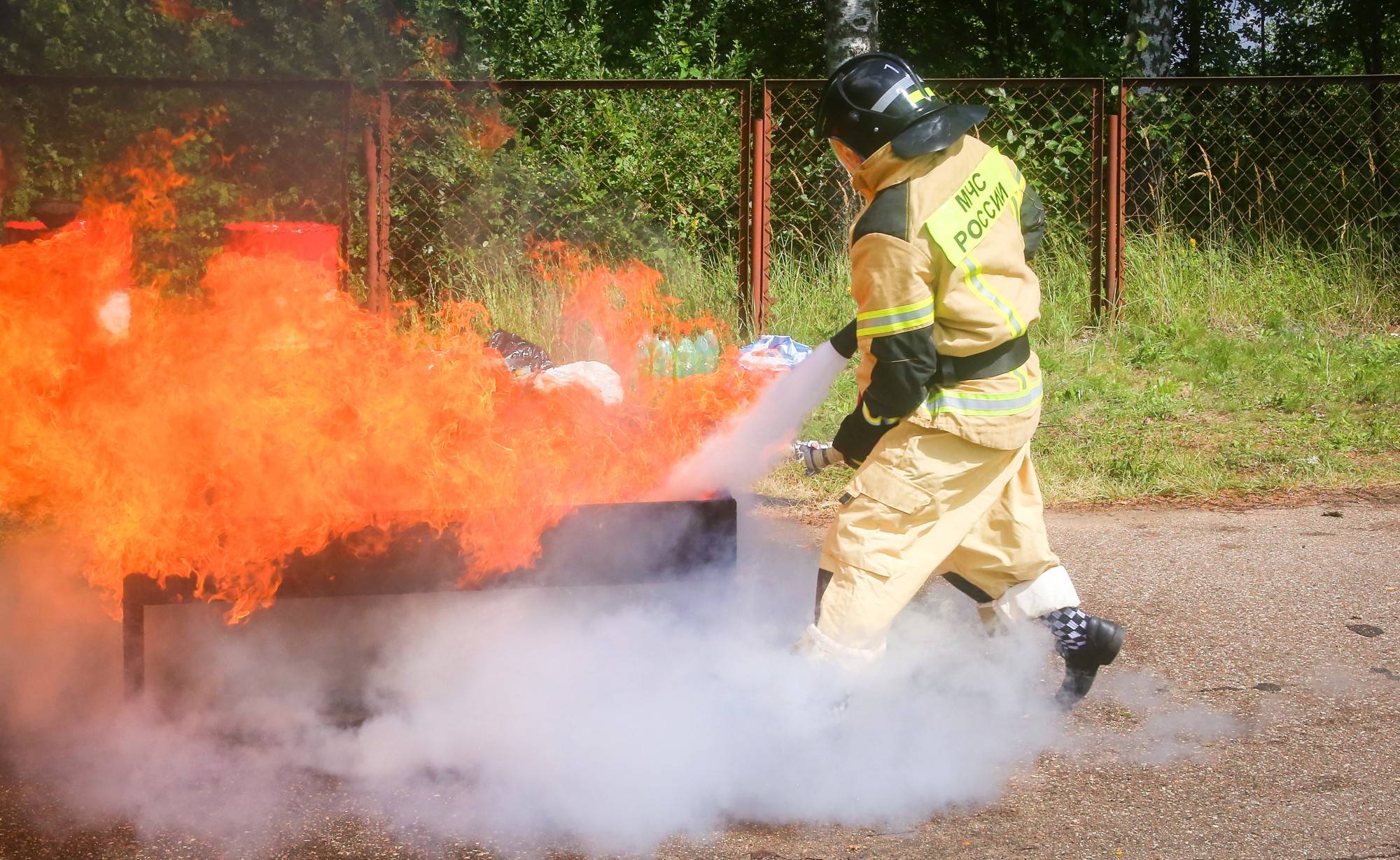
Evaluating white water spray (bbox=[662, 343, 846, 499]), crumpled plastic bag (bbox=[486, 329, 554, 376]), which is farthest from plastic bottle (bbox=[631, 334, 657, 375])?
white water spray (bbox=[662, 343, 846, 499])

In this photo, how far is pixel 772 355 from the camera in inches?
237

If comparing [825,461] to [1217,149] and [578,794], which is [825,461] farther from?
[1217,149]

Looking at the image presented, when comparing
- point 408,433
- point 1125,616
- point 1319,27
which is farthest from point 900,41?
point 408,433

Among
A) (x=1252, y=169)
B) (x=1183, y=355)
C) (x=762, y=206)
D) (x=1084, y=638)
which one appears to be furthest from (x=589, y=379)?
(x=1252, y=169)

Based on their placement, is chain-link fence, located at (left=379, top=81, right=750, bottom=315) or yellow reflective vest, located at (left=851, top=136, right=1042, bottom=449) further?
chain-link fence, located at (left=379, top=81, right=750, bottom=315)

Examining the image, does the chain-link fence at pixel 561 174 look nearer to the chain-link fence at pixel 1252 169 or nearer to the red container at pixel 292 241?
the red container at pixel 292 241

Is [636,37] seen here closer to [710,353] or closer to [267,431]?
[710,353]

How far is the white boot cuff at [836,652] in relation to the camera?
2828 mm

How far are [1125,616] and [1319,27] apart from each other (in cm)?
1235

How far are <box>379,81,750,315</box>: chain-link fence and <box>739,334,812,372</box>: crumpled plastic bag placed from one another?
6.21 feet

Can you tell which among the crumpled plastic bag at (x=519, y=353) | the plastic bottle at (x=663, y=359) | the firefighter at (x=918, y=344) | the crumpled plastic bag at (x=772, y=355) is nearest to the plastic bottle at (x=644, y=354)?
the plastic bottle at (x=663, y=359)

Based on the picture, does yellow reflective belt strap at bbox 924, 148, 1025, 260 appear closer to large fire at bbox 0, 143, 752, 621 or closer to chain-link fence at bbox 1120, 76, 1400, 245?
large fire at bbox 0, 143, 752, 621

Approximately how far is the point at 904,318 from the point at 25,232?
6.33 m

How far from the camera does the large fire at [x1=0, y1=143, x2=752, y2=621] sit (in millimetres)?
3100
